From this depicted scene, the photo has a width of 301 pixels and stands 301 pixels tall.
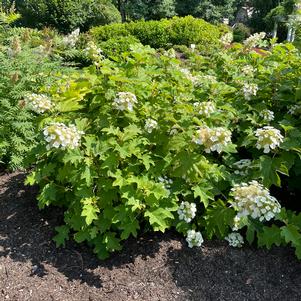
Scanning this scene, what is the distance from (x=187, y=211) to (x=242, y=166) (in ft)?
1.54

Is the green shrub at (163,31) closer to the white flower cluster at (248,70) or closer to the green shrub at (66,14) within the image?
the green shrub at (66,14)

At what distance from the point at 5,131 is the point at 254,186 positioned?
209 centimetres

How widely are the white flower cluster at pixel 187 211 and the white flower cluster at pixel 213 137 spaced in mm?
478

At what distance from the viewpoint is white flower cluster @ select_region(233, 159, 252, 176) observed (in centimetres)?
275

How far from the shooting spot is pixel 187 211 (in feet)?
8.70

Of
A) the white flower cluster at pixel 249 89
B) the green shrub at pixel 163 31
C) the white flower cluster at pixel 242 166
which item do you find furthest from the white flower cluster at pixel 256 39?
the green shrub at pixel 163 31

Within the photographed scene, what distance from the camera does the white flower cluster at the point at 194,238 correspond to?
2715mm

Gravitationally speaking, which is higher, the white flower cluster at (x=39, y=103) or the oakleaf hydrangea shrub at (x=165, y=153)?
the white flower cluster at (x=39, y=103)

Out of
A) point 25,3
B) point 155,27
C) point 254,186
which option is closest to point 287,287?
point 254,186

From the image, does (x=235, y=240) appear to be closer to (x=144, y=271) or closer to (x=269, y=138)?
(x=144, y=271)

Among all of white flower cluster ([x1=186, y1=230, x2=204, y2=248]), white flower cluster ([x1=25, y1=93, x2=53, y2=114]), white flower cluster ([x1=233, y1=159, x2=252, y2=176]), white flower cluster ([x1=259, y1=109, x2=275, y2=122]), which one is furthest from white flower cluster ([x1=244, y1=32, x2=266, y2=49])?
white flower cluster ([x1=25, y1=93, x2=53, y2=114])

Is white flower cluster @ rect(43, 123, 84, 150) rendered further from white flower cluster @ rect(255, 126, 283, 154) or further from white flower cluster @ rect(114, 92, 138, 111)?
white flower cluster @ rect(255, 126, 283, 154)

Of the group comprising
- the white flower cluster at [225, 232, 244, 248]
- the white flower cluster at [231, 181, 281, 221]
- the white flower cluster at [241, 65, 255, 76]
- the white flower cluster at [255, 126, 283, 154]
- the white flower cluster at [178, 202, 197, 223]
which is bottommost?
the white flower cluster at [225, 232, 244, 248]

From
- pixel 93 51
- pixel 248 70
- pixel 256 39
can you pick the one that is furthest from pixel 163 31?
pixel 93 51
